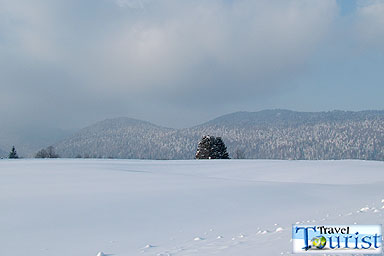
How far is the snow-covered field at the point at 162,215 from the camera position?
7.45 m

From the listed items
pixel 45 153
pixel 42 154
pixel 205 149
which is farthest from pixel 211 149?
pixel 42 154

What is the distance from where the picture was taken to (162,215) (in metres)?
10.6

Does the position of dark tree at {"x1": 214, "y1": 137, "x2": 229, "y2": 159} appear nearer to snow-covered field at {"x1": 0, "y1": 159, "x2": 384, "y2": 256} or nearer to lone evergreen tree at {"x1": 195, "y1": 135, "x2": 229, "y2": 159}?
lone evergreen tree at {"x1": 195, "y1": 135, "x2": 229, "y2": 159}

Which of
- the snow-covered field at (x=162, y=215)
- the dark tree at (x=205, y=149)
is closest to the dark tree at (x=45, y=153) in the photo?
the dark tree at (x=205, y=149)

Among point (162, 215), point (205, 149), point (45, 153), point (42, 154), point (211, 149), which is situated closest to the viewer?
point (162, 215)

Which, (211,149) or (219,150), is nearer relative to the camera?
(211,149)

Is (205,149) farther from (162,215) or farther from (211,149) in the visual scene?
(162,215)

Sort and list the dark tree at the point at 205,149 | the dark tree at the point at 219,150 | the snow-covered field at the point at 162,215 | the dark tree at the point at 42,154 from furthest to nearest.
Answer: the dark tree at the point at 42,154 → the dark tree at the point at 219,150 → the dark tree at the point at 205,149 → the snow-covered field at the point at 162,215

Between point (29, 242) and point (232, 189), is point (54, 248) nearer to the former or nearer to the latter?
point (29, 242)

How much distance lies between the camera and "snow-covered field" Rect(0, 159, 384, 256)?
745 centimetres

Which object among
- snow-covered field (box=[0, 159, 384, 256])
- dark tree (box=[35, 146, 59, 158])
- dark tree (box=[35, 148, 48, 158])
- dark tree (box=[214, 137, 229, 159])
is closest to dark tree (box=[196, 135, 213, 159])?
dark tree (box=[214, 137, 229, 159])

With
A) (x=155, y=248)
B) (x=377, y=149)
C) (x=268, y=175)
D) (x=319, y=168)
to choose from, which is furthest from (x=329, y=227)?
(x=377, y=149)

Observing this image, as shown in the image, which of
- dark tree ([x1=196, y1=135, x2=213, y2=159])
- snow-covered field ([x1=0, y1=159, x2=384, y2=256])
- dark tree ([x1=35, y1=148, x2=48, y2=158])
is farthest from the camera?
dark tree ([x1=35, y1=148, x2=48, y2=158])

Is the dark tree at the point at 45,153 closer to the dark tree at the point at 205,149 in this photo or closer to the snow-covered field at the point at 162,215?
the dark tree at the point at 205,149
